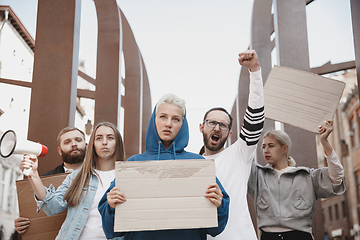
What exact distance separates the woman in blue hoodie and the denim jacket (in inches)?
20.8

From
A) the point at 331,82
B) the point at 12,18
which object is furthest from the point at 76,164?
the point at 12,18

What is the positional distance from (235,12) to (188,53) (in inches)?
136

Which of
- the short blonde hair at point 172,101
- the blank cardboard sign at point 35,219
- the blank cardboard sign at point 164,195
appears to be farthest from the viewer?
the blank cardboard sign at point 35,219

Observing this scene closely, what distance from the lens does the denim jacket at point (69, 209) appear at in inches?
109

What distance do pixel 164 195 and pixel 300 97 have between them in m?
1.76

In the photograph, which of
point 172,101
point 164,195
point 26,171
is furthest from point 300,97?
point 26,171

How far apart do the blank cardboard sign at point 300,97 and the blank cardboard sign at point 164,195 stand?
58.5 inches

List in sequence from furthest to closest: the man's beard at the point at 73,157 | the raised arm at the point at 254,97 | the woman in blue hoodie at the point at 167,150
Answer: the man's beard at the point at 73,157
the raised arm at the point at 254,97
the woman in blue hoodie at the point at 167,150

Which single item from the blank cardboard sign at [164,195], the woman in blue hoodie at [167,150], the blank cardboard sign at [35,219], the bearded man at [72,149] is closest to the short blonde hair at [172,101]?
the woman in blue hoodie at [167,150]

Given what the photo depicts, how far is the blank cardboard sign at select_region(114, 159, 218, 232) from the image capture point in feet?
6.83

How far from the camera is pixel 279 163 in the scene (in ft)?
11.7

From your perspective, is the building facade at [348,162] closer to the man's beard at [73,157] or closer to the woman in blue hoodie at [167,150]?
the man's beard at [73,157]

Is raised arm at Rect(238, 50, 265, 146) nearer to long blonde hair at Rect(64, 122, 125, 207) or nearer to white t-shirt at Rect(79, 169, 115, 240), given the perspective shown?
long blonde hair at Rect(64, 122, 125, 207)

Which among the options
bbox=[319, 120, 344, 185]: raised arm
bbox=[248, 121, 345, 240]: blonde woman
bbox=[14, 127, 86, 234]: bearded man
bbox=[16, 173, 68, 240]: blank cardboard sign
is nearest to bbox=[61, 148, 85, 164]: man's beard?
bbox=[14, 127, 86, 234]: bearded man
